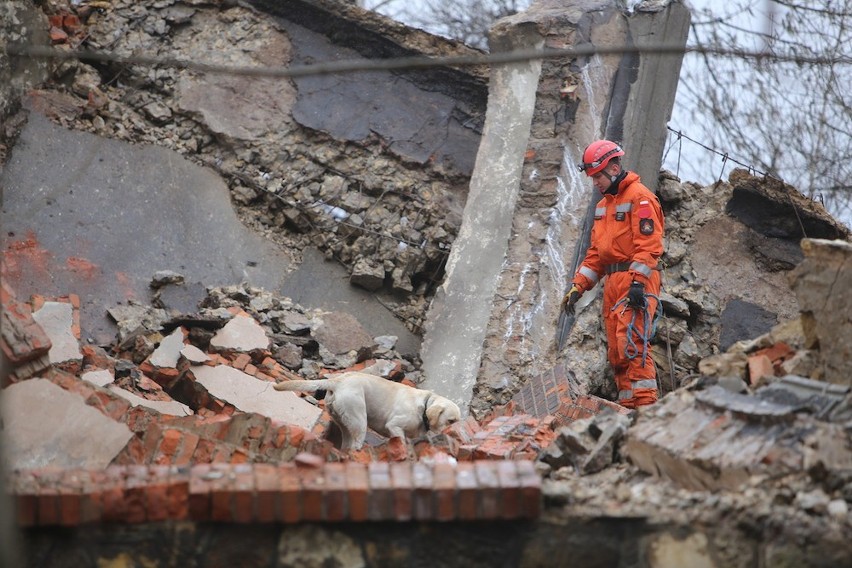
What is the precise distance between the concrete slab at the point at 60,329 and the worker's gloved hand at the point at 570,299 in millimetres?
3900

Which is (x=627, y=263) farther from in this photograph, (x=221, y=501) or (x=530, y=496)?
(x=221, y=501)

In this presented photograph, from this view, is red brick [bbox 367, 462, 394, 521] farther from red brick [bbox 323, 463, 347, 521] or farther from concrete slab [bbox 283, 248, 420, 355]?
concrete slab [bbox 283, 248, 420, 355]

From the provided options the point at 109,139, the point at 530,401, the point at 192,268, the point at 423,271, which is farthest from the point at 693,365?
the point at 109,139

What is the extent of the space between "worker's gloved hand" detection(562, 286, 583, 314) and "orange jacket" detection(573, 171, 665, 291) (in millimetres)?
64

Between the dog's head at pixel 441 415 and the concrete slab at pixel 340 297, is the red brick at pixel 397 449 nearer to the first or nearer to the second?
the dog's head at pixel 441 415

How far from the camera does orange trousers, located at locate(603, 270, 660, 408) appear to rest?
28.1 ft

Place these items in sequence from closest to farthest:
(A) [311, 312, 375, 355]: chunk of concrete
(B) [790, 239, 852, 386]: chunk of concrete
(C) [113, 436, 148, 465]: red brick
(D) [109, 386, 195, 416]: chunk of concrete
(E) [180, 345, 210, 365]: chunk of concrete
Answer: (B) [790, 239, 852, 386]: chunk of concrete < (C) [113, 436, 148, 465]: red brick < (D) [109, 386, 195, 416]: chunk of concrete < (E) [180, 345, 210, 365]: chunk of concrete < (A) [311, 312, 375, 355]: chunk of concrete

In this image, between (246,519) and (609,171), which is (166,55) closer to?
(609,171)

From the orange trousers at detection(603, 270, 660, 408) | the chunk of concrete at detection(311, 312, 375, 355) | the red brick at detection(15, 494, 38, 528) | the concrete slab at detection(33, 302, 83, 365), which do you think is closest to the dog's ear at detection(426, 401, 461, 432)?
the orange trousers at detection(603, 270, 660, 408)

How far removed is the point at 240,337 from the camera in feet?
29.3

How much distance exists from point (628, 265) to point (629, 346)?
66 centimetres

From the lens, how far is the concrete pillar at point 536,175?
9445mm

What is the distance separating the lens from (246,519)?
3.68 meters

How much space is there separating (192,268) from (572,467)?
592 cm
